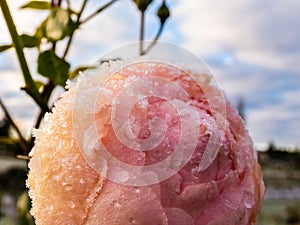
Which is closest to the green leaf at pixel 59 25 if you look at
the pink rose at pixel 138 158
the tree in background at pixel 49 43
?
the tree in background at pixel 49 43

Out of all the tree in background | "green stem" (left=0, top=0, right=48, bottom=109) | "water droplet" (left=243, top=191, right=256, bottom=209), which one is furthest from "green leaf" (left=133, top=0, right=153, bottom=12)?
"water droplet" (left=243, top=191, right=256, bottom=209)

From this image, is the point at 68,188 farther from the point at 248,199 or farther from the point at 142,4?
the point at 142,4

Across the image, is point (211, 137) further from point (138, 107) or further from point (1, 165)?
point (1, 165)

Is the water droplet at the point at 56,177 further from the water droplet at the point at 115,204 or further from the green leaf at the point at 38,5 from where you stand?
the green leaf at the point at 38,5

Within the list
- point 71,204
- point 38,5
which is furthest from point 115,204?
point 38,5

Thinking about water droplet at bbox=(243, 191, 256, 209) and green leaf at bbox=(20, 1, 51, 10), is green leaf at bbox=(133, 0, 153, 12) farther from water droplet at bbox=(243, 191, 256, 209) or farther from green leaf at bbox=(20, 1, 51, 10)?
water droplet at bbox=(243, 191, 256, 209)
